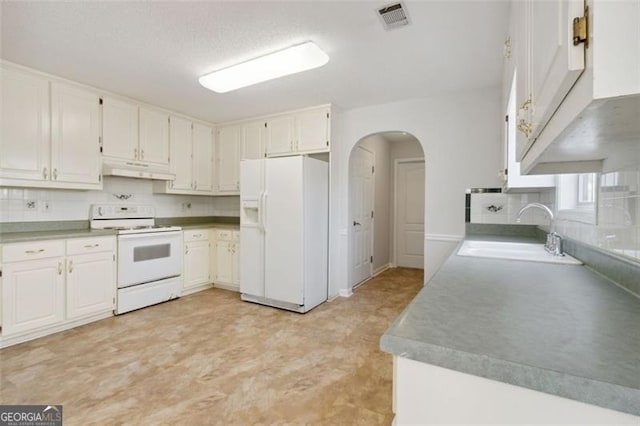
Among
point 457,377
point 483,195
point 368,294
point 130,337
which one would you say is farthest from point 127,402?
point 483,195

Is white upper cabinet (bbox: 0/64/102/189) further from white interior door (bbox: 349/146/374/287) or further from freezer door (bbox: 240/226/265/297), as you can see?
white interior door (bbox: 349/146/374/287)

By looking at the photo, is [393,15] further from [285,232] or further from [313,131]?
[285,232]

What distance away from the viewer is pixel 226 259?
4.14 m

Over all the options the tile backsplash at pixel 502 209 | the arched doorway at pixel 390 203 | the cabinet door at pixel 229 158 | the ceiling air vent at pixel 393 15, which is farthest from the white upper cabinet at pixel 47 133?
the tile backsplash at pixel 502 209

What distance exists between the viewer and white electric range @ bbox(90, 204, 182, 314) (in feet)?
10.3

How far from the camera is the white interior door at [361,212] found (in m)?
4.14

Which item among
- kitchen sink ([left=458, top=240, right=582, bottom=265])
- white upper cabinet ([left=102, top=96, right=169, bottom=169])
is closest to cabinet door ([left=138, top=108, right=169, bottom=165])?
white upper cabinet ([left=102, top=96, right=169, bottom=169])

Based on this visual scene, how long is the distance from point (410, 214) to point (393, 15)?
4.18 metres

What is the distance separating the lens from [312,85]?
3047mm

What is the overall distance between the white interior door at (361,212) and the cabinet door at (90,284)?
278 centimetres

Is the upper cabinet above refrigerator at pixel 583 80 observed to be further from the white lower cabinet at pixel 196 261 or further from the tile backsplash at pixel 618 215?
the white lower cabinet at pixel 196 261

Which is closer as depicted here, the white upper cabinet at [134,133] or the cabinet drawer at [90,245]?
the cabinet drawer at [90,245]

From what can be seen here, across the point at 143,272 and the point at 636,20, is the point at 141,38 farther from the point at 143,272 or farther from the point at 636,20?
the point at 636,20

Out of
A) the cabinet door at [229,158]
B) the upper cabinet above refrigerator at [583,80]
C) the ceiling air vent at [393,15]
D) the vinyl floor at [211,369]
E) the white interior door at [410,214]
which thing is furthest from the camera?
the white interior door at [410,214]
